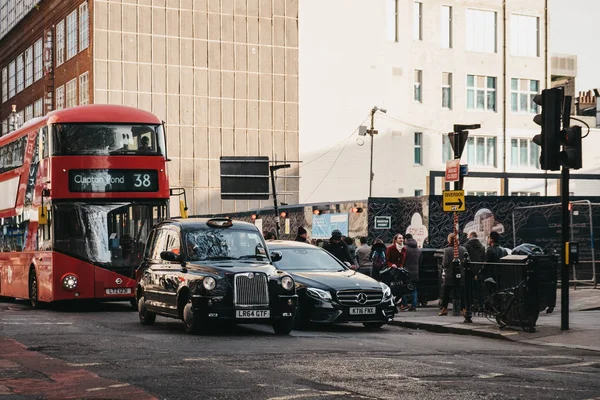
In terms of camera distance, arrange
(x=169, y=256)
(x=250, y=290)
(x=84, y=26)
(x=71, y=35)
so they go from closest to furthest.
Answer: (x=250, y=290) < (x=169, y=256) < (x=84, y=26) < (x=71, y=35)

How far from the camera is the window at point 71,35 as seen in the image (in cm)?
6762

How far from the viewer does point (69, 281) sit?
24562mm

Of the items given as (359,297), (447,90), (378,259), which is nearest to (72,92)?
(447,90)

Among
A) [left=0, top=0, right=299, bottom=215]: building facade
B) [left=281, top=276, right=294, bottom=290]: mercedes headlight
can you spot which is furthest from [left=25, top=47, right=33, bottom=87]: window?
[left=281, top=276, right=294, bottom=290]: mercedes headlight

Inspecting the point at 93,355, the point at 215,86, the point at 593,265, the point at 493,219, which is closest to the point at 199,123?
the point at 215,86

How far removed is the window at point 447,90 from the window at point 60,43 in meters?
23.6

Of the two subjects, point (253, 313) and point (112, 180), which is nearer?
point (253, 313)

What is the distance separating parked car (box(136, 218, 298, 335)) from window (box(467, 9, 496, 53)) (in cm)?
5602

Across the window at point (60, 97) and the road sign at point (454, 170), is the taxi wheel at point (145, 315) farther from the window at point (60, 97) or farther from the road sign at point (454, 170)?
the window at point (60, 97)

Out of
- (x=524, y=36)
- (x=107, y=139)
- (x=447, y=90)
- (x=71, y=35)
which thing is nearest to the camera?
(x=107, y=139)

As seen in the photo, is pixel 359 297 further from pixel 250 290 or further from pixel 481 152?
pixel 481 152

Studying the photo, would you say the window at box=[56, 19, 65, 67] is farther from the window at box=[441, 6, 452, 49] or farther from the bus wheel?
the bus wheel

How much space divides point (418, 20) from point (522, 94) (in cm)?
885

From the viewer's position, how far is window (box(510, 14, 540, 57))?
7469cm
